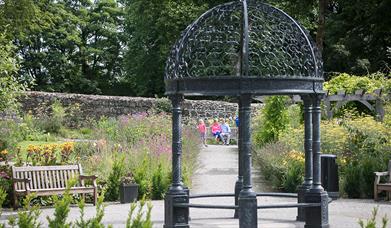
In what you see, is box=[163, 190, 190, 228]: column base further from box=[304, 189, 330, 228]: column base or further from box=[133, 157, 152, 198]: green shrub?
box=[133, 157, 152, 198]: green shrub

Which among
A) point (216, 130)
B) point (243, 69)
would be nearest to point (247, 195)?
point (243, 69)

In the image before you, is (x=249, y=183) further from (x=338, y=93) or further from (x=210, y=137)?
(x=210, y=137)

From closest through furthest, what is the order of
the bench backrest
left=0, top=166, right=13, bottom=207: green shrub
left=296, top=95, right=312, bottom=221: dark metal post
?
left=296, top=95, right=312, bottom=221: dark metal post → left=0, top=166, right=13, bottom=207: green shrub → the bench backrest

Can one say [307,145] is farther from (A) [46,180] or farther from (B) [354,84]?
(B) [354,84]

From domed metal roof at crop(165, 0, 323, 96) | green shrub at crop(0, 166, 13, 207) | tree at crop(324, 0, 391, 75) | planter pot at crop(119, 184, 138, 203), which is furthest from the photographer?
tree at crop(324, 0, 391, 75)

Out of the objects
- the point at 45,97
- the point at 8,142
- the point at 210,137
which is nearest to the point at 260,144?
the point at 8,142

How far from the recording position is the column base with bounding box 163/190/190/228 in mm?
9188

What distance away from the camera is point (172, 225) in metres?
9.14

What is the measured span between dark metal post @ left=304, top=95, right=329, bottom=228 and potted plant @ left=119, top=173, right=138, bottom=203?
4560 mm

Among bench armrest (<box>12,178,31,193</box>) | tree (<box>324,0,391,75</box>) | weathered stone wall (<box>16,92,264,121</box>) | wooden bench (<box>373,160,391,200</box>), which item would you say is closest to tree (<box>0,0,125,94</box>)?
weathered stone wall (<box>16,92,264,121</box>)

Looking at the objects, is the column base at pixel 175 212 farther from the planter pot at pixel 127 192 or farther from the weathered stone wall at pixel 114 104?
the weathered stone wall at pixel 114 104

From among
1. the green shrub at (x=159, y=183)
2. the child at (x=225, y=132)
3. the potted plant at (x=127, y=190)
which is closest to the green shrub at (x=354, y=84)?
the green shrub at (x=159, y=183)

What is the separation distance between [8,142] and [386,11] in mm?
18161

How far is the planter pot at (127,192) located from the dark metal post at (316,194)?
15.0 ft
